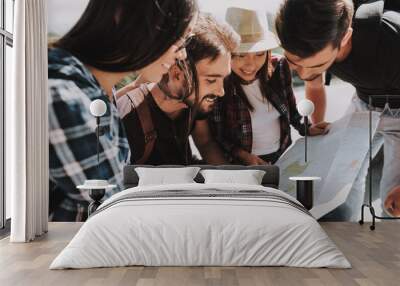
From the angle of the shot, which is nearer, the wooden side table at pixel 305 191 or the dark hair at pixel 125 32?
the wooden side table at pixel 305 191

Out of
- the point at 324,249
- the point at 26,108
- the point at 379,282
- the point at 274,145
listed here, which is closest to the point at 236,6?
the point at 274,145

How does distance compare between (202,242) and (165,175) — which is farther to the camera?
(165,175)

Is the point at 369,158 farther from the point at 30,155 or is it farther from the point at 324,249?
the point at 30,155

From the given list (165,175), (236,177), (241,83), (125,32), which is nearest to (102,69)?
(125,32)

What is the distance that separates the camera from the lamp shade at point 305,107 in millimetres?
7570

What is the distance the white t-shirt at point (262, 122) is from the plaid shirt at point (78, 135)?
176cm

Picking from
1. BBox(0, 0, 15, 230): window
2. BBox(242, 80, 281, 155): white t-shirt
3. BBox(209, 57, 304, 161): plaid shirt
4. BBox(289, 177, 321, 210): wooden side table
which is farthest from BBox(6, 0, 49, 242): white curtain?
BBox(289, 177, 321, 210): wooden side table

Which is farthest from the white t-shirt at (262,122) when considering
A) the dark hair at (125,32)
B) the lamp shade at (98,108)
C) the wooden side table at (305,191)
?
the lamp shade at (98,108)

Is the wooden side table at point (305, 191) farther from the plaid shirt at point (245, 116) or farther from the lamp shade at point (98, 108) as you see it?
the lamp shade at point (98, 108)

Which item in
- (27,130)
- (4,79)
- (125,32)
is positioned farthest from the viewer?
(125,32)

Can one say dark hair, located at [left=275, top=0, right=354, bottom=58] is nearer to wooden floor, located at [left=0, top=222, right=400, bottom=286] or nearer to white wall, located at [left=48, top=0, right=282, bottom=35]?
white wall, located at [left=48, top=0, right=282, bottom=35]

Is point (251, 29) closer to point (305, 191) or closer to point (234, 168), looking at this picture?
point (234, 168)

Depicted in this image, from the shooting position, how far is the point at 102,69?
781 centimetres

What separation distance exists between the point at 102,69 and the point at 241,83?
1.89 metres
